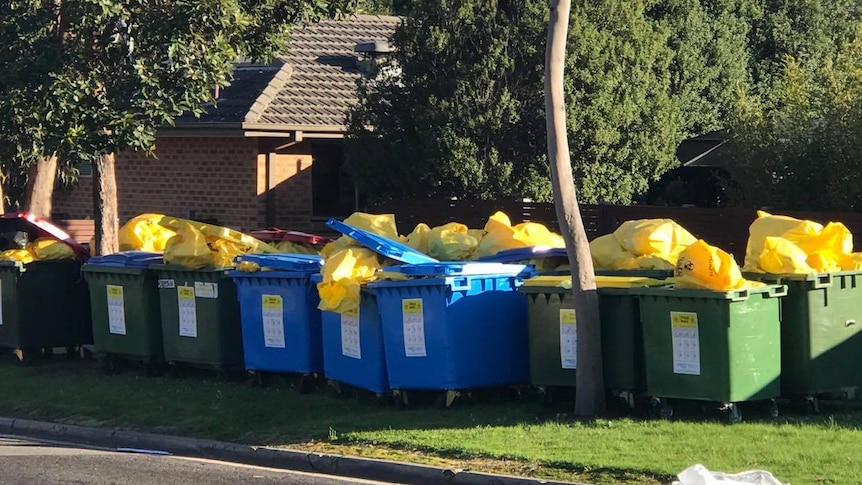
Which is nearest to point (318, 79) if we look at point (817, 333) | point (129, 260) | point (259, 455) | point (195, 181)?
point (195, 181)

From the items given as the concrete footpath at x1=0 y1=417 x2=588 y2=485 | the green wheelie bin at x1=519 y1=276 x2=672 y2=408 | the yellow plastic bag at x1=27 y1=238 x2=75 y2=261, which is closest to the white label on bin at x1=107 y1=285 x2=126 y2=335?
the yellow plastic bag at x1=27 y1=238 x2=75 y2=261

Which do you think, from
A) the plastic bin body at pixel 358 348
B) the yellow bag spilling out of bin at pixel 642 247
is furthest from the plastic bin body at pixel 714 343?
the plastic bin body at pixel 358 348

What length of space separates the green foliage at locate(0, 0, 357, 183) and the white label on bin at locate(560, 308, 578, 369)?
5740 mm

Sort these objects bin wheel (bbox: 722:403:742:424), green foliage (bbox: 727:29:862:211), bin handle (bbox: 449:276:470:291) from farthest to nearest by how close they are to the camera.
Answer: green foliage (bbox: 727:29:862:211), bin handle (bbox: 449:276:470:291), bin wheel (bbox: 722:403:742:424)

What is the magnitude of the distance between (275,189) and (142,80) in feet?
20.6

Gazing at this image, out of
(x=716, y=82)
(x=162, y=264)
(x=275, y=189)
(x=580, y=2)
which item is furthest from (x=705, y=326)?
(x=716, y=82)

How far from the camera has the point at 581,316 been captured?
33.0 ft

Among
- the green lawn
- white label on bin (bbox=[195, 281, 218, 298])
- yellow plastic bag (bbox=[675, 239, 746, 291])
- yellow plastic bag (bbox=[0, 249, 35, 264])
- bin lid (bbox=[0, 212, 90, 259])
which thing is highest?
bin lid (bbox=[0, 212, 90, 259])

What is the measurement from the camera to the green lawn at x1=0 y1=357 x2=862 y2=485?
8.44m

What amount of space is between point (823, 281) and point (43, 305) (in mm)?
8753

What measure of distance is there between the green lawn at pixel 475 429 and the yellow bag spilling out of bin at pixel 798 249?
1.15 m

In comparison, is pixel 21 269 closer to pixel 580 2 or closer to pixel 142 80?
pixel 142 80

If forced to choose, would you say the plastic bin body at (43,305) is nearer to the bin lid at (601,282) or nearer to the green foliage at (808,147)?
the bin lid at (601,282)

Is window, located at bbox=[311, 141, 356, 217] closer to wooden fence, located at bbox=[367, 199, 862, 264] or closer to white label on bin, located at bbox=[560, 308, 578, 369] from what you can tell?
wooden fence, located at bbox=[367, 199, 862, 264]
